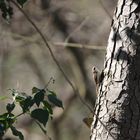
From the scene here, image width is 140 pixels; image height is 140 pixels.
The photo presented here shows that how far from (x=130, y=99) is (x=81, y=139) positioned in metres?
6.69

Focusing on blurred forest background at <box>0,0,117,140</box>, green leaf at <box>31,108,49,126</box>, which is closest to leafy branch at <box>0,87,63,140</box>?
green leaf at <box>31,108,49,126</box>

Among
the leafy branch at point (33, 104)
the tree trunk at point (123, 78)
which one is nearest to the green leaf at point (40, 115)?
the leafy branch at point (33, 104)

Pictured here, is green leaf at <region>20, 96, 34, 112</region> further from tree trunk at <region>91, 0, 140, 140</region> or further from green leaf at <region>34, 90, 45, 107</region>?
tree trunk at <region>91, 0, 140, 140</region>

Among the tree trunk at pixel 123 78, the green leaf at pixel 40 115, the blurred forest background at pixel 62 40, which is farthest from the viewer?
the blurred forest background at pixel 62 40

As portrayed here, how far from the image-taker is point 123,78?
6.66 ft

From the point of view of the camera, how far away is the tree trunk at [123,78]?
6.63 feet

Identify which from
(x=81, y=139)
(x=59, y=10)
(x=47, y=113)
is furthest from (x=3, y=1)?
(x=81, y=139)

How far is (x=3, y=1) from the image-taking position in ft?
7.64

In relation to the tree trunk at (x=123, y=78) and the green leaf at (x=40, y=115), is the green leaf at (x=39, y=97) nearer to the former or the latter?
the green leaf at (x=40, y=115)

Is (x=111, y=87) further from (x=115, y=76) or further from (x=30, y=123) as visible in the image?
(x=30, y=123)

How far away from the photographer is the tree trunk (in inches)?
79.6

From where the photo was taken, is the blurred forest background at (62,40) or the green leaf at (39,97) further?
the blurred forest background at (62,40)

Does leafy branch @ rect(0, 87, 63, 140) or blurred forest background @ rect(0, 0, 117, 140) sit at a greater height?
blurred forest background @ rect(0, 0, 117, 140)

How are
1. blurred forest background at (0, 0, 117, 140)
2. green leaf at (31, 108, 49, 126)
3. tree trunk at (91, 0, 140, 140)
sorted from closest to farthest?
tree trunk at (91, 0, 140, 140) → green leaf at (31, 108, 49, 126) → blurred forest background at (0, 0, 117, 140)
